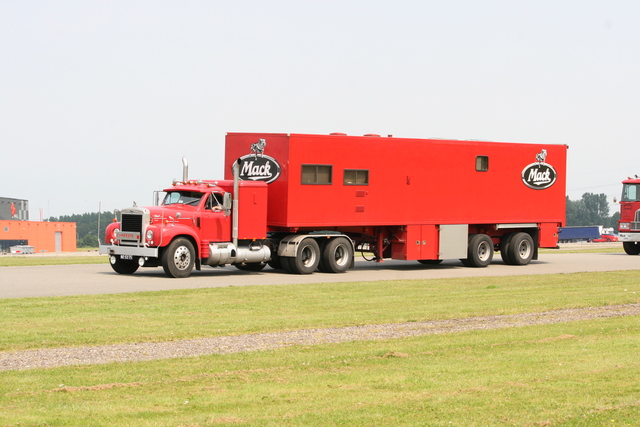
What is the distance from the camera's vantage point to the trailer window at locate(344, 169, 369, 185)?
27172 mm

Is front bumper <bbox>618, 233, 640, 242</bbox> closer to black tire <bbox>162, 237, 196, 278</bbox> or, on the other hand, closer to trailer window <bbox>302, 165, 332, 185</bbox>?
trailer window <bbox>302, 165, 332, 185</bbox>

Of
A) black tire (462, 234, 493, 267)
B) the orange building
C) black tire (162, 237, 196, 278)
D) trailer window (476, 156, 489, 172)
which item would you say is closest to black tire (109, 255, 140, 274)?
black tire (162, 237, 196, 278)

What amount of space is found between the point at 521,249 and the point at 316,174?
954cm

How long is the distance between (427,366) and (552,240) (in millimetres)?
23296

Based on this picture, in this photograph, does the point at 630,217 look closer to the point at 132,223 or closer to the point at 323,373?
the point at 132,223

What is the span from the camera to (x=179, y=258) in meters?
24.5

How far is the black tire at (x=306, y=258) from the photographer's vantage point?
86.7ft

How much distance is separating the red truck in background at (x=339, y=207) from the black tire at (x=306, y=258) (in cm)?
3

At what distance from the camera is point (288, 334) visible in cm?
1346

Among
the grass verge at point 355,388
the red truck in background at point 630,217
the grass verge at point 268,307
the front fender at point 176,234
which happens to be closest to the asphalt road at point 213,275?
the front fender at point 176,234


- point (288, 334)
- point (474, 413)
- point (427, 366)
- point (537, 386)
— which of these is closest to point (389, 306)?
point (288, 334)

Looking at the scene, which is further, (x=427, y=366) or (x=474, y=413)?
(x=427, y=366)

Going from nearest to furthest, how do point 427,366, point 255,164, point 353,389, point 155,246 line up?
point 353,389 < point 427,366 < point 155,246 < point 255,164

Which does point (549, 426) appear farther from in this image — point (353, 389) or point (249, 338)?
point (249, 338)
